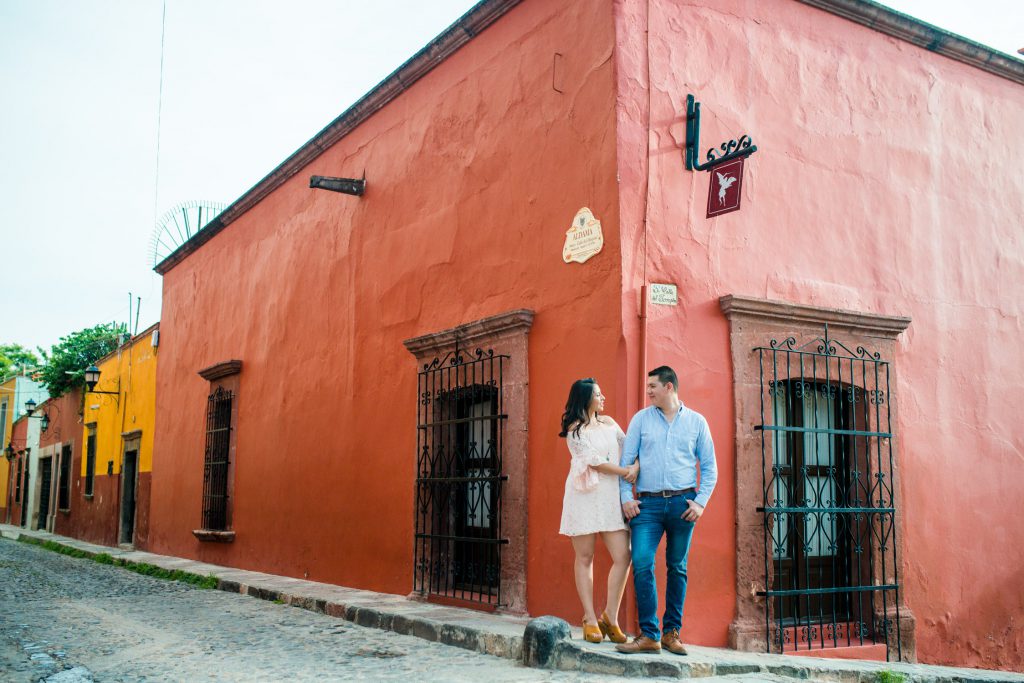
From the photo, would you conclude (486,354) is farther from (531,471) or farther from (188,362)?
(188,362)

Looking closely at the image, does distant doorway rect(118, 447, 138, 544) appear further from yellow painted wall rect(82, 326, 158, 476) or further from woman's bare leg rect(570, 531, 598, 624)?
woman's bare leg rect(570, 531, 598, 624)

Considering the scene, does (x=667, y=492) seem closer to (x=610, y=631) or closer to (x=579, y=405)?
(x=579, y=405)

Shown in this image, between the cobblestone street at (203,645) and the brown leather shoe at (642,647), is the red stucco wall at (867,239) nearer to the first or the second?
the brown leather shoe at (642,647)

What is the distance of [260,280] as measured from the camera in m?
12.5

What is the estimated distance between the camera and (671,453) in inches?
221

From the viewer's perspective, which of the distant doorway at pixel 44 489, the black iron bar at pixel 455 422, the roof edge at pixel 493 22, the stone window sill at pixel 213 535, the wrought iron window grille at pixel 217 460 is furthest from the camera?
the distant doorway at pixel 44 489

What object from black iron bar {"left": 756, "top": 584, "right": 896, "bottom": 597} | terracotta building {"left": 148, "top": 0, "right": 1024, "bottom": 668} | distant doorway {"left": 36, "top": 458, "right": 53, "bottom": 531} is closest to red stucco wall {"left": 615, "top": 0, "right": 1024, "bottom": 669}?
terracotta building {"left": 148, "top": 0, "right": 1024, "bottom": 668}

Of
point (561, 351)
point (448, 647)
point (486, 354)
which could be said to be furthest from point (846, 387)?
point (448, 647)

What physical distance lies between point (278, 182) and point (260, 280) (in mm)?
1314

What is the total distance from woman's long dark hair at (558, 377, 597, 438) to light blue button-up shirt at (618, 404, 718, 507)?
30 cm

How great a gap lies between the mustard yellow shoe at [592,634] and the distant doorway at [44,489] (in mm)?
24634

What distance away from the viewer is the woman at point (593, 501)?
5707 millimetres

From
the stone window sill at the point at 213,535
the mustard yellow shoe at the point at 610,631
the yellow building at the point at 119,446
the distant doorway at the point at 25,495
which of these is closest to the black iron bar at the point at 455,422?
the mustard yellow shoe at the point at 610,631

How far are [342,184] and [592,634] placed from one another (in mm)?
5914
